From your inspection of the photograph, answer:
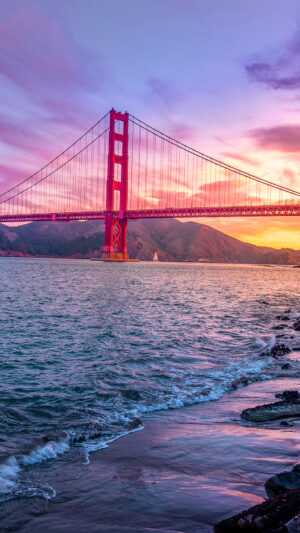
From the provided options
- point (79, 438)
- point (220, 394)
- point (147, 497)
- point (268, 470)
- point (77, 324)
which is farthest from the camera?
point (77, 324)

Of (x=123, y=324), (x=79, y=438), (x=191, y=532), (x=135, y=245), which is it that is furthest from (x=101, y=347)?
(x=135, y=245)

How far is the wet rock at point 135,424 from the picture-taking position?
5723 millimetres

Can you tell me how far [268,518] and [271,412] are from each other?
10.8 feet

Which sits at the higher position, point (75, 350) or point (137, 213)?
point (137, 213)

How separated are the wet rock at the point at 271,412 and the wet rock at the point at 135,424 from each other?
1207mm

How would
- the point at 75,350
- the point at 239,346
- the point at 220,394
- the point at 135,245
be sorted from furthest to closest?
the point at 135,245 → the point at 239,346 → the point at 75,350 → the point at 220,394

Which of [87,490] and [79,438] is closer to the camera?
[87,490]

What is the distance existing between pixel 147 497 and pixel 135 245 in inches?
7630

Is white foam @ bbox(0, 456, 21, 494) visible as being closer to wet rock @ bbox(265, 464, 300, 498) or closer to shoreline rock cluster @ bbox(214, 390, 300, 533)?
shoreline rock cluster @ bbox(214, 390, 300, 533)

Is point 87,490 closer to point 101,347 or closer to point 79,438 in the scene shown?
point 79,438

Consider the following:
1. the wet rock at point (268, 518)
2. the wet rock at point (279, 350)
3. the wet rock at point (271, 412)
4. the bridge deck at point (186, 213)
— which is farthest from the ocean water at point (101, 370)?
the bridge deck at point (186, 213)

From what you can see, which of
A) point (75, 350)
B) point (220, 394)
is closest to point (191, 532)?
point (220, 394)

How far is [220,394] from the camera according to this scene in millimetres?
7492

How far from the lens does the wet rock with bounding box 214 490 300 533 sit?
274cm
